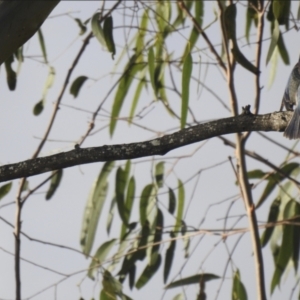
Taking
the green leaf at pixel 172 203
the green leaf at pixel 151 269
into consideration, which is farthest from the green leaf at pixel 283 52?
the green leaf at pixel 151 269

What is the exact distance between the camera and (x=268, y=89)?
11.9 feet

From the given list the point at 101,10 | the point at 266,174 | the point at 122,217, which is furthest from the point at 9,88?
the point at 266,174

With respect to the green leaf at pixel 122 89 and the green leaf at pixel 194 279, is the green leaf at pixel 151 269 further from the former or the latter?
the green leaf at pixel 122 89

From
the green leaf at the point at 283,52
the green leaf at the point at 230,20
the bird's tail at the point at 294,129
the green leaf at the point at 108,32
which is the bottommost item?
the bird's tail at the point at 294,129

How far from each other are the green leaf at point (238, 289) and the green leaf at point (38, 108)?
949 millimetres

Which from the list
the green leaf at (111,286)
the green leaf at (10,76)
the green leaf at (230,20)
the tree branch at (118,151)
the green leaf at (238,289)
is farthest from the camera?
A: the green leaf at (238,289)

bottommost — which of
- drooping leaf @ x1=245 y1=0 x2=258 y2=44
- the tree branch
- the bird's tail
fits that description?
the tree branch

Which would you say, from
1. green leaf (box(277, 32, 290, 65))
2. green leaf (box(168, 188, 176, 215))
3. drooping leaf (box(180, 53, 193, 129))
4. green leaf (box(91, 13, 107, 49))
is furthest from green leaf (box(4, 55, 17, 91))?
green leaf (box(277, 32, 290, 65))

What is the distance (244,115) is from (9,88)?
1181 millimetres

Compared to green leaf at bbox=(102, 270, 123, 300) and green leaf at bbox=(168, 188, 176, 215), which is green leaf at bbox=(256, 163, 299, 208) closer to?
green leaf at bbox=(168, 188, 176, 215)

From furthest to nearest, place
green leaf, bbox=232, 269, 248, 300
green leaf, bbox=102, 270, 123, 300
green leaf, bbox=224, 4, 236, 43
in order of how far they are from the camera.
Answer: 1. green leaf, bbox=232, 269, 248, 300
2. green leaf, bbox=102, 270, 123, 300
3. green leaf, bbox=224, 4, 236, 43

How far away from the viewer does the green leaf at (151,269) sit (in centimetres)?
333

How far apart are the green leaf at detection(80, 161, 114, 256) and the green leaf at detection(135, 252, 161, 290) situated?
0.74 ft

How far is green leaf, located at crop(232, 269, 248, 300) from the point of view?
3166 mm
